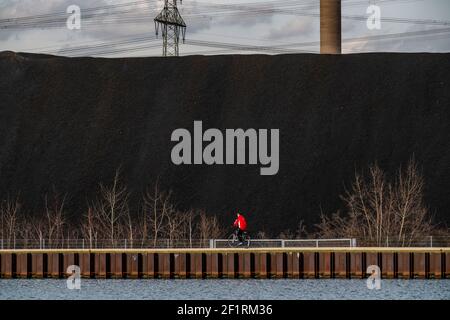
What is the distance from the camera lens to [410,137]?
101750 mm

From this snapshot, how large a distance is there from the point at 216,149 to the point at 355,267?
40489mm

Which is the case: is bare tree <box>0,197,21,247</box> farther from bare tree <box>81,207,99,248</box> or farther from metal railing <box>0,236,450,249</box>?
bare tree <box>81,207,99,248</box>

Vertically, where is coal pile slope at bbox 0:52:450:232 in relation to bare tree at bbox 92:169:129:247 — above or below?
above

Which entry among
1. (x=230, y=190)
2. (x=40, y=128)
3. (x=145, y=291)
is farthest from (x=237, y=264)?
(x=40, y=128)

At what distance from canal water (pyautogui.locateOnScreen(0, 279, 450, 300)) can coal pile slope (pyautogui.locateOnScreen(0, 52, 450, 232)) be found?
26110 millimetres

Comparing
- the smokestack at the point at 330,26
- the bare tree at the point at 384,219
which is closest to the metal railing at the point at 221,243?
the bare tree at the point at 384,219

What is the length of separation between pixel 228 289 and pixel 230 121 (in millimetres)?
44594

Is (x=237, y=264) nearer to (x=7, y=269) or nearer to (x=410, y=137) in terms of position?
(x=7, y=269)

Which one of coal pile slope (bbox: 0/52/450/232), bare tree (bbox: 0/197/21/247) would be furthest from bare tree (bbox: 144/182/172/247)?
bare tree (bbox: 0/197/21/247)

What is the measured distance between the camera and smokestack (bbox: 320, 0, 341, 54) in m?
110

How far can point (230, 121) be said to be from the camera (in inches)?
4087

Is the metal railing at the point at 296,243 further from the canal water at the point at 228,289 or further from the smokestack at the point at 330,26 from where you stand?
the smokestack at the point at 330,26

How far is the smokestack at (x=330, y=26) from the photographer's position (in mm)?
110125

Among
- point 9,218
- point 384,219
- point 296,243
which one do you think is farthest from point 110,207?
point 296,243
